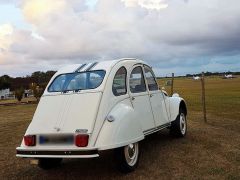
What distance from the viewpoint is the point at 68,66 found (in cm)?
947

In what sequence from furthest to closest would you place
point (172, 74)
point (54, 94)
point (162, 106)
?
1. point (172, 74)
2. point (162, 106)
3. point (54, 94)

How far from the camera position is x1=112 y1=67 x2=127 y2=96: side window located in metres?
8.44

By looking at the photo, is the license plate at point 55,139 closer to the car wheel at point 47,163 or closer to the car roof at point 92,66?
the car wheel at point 47,163

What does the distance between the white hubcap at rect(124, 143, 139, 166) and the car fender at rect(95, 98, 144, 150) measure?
0.48 feet

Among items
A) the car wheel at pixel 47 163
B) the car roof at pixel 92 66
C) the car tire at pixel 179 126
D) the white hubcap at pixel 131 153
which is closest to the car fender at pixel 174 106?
the car tire at pixel 179 126

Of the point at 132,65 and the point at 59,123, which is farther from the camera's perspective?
the point at 132,65

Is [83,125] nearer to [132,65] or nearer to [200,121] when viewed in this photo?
[132,65]

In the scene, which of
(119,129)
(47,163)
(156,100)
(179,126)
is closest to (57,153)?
(119,129)

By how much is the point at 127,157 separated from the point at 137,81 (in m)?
2.10

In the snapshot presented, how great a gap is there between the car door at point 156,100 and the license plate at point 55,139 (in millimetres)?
2821

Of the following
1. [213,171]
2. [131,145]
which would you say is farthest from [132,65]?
[213,171]

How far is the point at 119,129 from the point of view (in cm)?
764

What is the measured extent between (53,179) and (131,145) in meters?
1.57

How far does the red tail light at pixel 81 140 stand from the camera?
7.21m
